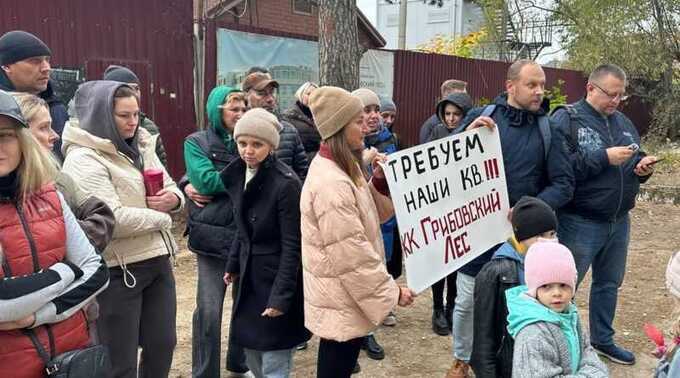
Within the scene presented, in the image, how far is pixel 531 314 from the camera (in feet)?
7.14

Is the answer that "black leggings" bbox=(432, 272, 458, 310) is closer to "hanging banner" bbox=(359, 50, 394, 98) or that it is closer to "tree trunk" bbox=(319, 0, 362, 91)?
"tree trunk" bbox=(319, 0, 362, 91)

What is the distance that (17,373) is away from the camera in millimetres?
1999

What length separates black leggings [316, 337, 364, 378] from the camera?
2908mm

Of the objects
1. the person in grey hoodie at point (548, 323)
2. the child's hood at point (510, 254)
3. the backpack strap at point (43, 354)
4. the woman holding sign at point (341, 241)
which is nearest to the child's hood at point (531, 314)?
the person in grey hoodie at point (548, 323)

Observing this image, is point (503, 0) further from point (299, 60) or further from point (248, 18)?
point (299, 60)

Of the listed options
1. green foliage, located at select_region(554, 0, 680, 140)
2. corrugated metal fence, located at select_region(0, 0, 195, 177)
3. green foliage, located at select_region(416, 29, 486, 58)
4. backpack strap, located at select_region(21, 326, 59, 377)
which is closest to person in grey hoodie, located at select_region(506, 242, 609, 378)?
backpack strap, located at select_region(21, 326, 59, 377)

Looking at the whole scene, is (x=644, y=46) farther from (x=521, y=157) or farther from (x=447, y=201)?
(x=447, y=201)

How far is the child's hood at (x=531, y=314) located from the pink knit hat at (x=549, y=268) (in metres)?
0.05

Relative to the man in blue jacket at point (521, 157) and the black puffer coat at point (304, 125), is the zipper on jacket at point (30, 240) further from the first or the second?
the man in blue jacket at point (521, 157)

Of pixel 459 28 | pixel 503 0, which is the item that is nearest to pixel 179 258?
pixel 503 0

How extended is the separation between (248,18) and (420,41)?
3082 cm

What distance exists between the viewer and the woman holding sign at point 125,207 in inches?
111

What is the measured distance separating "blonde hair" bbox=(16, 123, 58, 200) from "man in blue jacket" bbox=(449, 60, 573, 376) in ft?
8.13

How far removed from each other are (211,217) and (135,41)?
464cm
